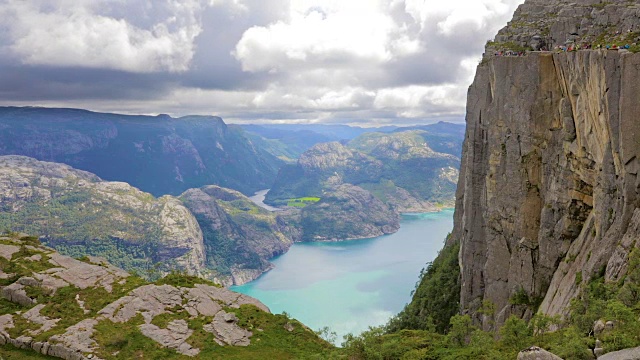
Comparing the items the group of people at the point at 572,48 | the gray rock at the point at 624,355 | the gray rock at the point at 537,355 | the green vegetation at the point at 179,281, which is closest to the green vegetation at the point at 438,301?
the green vegetation at the point at 179,281

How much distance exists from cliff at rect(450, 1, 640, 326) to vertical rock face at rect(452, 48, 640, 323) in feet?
0.27

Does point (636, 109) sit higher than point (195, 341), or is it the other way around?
point (636, 109)

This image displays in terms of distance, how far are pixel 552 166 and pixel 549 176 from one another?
0.92 meters

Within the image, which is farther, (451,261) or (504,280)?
(451,261)

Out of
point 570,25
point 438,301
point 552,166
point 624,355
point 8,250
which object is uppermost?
point 570,25

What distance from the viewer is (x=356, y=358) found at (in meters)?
29.8

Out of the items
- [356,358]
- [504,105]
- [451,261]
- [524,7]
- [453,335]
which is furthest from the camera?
[451,261]

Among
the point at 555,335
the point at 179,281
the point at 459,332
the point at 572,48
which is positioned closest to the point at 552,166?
the point at 572,48

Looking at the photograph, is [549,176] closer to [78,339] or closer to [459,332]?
[459,332]

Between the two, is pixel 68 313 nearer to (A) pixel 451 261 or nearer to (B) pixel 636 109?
(B) pixel 636 109

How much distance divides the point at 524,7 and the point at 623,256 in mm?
39060

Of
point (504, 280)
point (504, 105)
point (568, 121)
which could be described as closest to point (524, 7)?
point (504, 105)

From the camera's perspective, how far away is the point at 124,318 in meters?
38.2

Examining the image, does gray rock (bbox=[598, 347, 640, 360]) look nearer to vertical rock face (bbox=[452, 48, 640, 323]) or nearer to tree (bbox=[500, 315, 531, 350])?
tree (bbox=[500, 315, 531, 350])
